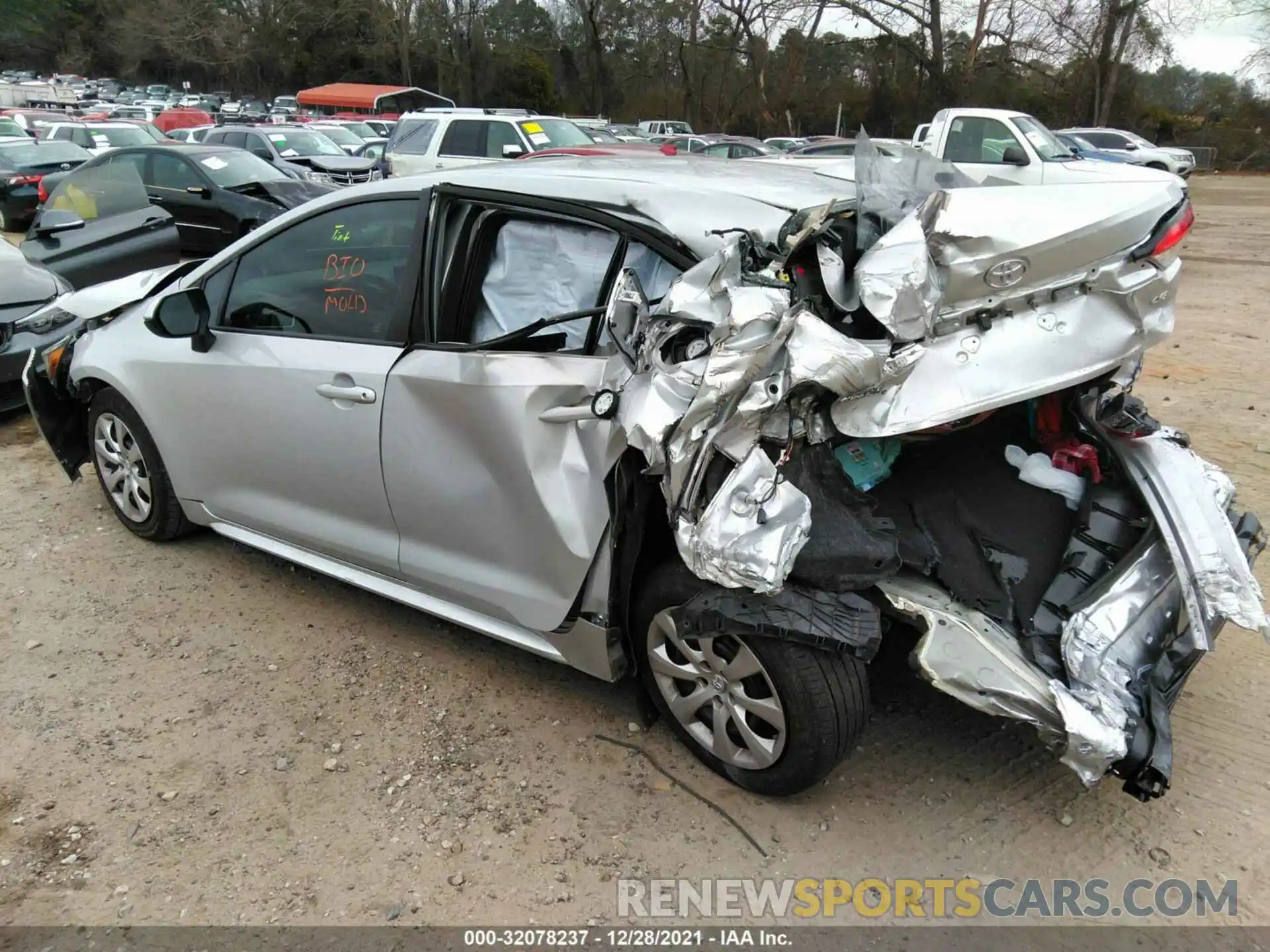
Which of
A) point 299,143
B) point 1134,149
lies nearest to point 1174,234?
point 299,143

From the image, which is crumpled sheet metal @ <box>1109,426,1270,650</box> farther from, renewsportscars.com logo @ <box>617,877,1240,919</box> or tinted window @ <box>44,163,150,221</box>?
tinted window @ <box>44,163,150,221</box>

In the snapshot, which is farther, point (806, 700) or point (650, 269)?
point (650, 269)

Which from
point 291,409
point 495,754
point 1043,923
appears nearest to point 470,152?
point 291,409

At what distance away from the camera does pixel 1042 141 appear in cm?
1272

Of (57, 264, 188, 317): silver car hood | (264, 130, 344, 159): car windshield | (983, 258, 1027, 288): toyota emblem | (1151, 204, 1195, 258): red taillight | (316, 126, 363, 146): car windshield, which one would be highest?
(316, 126, 363, 146): car windshield

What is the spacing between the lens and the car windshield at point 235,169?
10.4 meters

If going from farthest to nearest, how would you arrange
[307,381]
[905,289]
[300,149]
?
[300,149]
[307,381]
[905,289]

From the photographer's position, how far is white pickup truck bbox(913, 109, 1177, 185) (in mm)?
12008

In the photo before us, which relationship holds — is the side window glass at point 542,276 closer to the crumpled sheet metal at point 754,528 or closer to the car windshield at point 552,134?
the crumpled sheet metal at point 754,528

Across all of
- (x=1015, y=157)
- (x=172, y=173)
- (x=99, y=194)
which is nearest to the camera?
(x=99, y=194)

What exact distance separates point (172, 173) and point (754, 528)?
34.5ft

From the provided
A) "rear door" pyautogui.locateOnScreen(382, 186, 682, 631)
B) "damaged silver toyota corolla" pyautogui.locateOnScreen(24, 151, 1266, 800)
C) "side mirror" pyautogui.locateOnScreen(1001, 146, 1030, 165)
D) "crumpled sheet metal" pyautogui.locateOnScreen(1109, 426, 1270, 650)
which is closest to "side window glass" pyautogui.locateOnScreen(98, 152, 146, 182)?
"damaged silver toyota corolla" pyautogui.locateOnScreen(24, 151, 1266, 800)

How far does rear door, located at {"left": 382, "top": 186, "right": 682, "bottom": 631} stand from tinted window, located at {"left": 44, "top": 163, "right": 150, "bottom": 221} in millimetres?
7131

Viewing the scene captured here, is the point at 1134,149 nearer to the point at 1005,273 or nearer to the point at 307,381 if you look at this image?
the point at 1005,273
